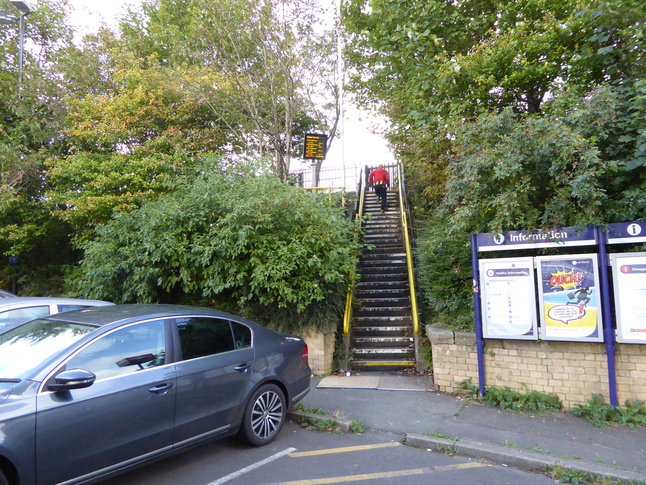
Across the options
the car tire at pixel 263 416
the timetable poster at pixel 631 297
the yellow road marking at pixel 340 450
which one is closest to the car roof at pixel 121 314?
the car tire at pixel 263 416

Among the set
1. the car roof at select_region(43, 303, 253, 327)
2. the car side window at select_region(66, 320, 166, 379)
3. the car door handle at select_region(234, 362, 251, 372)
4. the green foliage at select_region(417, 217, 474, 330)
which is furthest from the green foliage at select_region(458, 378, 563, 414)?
the car side window at select_region(66, 320, 166, 379)

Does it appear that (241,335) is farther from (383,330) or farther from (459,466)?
(383,330)

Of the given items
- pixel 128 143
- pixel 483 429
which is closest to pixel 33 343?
pixel 483 429

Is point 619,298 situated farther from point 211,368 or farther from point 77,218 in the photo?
point 77,218

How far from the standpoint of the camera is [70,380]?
2932mm

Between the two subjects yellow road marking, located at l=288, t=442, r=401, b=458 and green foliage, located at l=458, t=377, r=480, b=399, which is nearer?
yellow road marking, located at l=288, t=442, r=401, b=458

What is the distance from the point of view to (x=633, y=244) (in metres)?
5.67

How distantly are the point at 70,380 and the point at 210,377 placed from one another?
1269 mm

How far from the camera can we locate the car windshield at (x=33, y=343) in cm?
319

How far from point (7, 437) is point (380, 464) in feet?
10.0

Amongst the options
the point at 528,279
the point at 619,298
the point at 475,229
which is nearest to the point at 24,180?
the point at 475,229

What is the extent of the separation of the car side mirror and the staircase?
5.18 metres

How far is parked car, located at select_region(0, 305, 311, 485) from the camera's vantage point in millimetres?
2861

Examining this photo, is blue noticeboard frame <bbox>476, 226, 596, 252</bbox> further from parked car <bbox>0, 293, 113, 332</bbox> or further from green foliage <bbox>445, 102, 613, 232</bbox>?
parked car <bbox>0, 293, 113, 332</bbox>
